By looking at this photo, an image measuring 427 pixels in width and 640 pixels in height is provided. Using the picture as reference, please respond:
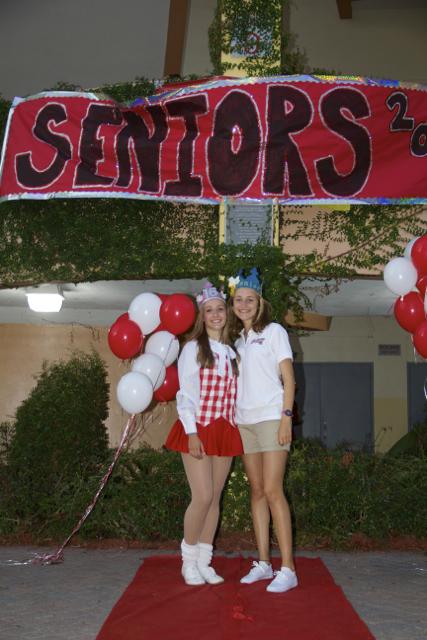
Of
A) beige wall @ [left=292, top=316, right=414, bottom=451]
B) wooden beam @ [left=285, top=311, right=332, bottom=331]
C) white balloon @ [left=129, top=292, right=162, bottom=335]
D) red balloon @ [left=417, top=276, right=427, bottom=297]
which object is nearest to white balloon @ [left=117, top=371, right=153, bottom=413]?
white balloon @ [left=129, top=292, right=162, bottom=335]

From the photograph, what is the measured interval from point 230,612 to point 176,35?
915 centimetres

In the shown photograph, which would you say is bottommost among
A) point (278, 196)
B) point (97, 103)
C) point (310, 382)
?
point (310, 382)

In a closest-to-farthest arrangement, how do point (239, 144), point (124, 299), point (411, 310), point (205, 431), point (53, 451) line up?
point (205, 431) → point (411, 310) → point (239, 144) → point (53, 451) → point (124, 299)

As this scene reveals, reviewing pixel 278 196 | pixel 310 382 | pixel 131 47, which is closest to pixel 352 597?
pixel 278 196

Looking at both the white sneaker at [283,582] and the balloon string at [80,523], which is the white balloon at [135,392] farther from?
the white sneaker at [283,582]

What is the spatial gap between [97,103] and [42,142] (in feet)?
1.61

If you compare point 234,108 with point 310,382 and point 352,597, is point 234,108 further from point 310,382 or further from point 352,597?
point 310,382

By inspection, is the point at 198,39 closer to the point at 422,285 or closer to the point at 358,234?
the point at 358,234

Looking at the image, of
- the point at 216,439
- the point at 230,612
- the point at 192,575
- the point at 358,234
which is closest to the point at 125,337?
the point at 216,439

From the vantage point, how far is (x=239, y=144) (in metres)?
5.14

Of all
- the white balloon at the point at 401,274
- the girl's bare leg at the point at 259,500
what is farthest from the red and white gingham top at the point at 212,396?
the white balloon at the point at 401,274

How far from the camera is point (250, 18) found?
18.7ft

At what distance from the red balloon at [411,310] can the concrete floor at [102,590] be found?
154cm

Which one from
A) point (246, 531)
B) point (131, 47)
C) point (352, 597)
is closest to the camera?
point (352, 597)
